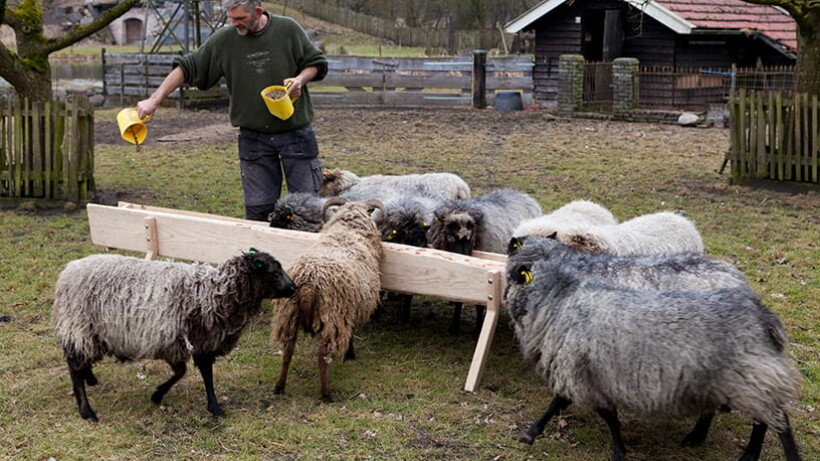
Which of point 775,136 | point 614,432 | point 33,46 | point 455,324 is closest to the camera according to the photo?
point 614,432

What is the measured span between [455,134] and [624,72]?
5.07 m

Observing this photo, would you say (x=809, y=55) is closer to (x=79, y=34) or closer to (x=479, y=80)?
(x=79, y=34)

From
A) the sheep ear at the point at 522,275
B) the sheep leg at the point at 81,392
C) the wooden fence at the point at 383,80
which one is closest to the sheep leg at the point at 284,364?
the sheep leg at the point at 81,392

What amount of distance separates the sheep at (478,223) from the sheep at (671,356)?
2.05 meters

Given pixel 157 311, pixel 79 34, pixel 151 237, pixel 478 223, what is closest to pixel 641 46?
pixel 79 34

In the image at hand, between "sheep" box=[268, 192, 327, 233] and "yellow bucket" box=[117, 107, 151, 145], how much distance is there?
4.30 ft

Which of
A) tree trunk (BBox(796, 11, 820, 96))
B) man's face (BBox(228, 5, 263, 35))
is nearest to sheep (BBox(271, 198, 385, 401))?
man's face (BBox(228, 5, 263, 35))

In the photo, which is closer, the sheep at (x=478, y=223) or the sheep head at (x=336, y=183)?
the sheep at (x=478, y=223)

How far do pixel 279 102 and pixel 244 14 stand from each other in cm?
75

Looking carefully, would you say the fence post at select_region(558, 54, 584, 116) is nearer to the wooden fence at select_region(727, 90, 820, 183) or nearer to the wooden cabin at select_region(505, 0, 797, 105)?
the wooden cabin at select_region(505, 0, 797, 105)

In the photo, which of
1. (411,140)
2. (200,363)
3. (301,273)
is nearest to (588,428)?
(301,273)

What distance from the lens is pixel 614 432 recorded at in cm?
472

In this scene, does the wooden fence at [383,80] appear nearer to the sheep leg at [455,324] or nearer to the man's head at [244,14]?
the man's head at [244,14]

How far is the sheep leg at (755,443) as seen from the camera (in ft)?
14.9
